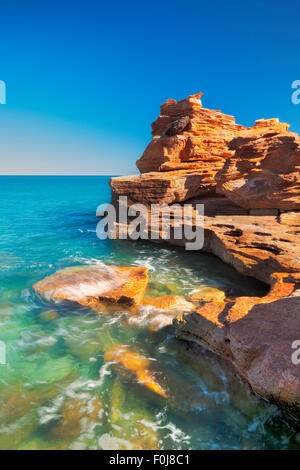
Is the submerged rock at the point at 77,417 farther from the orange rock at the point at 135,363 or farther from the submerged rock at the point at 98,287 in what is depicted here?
the submerged rock at the point at 98,287

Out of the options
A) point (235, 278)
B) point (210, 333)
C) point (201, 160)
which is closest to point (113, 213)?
point (201, 160)

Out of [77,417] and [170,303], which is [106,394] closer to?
[77,417]

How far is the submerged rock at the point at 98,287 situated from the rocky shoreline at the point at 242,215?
201 centimetres

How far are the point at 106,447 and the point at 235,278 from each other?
6919 millimetres

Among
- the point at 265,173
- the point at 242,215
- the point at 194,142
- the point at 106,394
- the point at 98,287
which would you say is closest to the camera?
the point at 106,394

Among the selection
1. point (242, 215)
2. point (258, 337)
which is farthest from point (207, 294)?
point (242, 215)

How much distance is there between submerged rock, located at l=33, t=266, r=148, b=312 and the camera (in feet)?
23.0

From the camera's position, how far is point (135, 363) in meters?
4.93

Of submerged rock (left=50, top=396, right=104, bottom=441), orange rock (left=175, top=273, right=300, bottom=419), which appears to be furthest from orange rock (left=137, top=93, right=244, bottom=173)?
submerged rock (left=50, top=396, right=104, bottom=441)

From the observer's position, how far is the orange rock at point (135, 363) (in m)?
4.36

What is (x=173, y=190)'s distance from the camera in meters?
13.3

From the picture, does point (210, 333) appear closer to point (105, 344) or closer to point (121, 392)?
point (121, 392)

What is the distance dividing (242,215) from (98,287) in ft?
29.6
